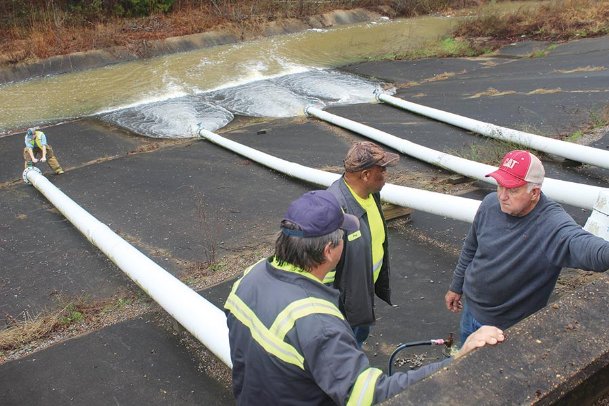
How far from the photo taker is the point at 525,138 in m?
7.28

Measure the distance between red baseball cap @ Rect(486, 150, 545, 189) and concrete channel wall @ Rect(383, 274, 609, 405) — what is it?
0.64 metres

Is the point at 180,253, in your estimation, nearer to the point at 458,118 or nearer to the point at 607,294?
the point at 607,294

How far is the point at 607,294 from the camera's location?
2.17 m

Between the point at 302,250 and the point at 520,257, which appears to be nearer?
the point at 302,250

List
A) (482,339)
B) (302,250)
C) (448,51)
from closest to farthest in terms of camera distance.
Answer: (302,250) → (482,339) → (448,51)

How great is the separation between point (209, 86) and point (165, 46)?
5670mm

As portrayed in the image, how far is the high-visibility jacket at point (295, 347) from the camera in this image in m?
1.62

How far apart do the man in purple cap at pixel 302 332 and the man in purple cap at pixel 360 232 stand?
0.75 m

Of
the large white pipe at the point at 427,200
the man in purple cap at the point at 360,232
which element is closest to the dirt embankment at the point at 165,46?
the large white pipe at the point at 427,200

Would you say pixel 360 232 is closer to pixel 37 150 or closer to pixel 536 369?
pixel 536 369

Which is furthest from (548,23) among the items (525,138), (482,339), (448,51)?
(482,339)

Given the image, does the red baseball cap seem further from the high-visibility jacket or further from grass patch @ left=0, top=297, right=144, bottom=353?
grass patch @ left=0, top=297, right=144, bottom=353

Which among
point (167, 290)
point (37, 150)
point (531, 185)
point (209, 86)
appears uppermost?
point (531, 185)

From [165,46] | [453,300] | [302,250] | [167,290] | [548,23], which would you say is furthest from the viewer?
[165,46]
